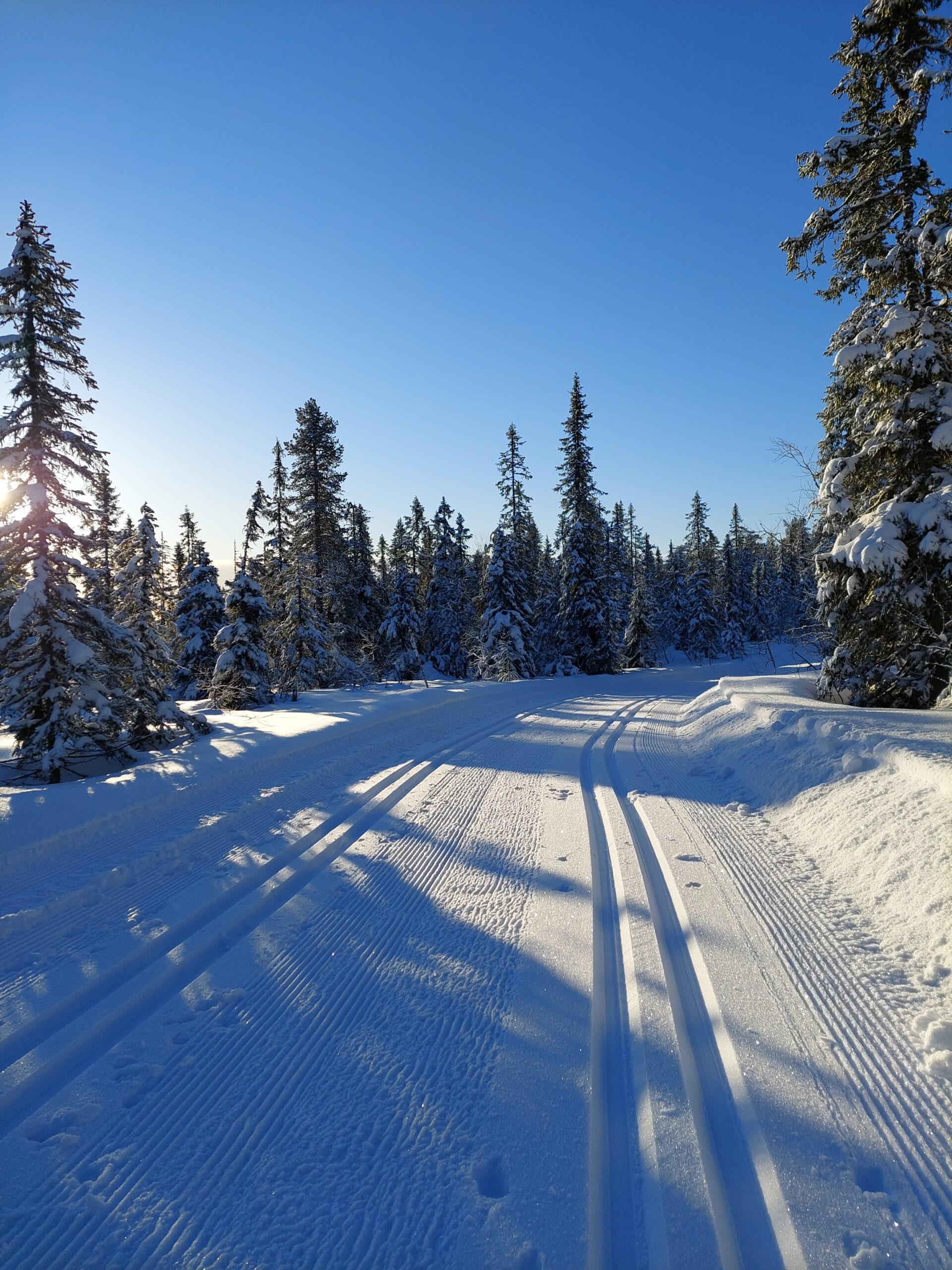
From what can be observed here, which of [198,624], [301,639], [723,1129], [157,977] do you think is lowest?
[723,1129]

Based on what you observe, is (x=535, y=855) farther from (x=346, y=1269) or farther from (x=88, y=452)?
(x=88, y=452)

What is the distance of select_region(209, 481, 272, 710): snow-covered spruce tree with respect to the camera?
18703mm

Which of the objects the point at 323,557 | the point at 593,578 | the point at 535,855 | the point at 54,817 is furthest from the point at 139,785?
the point at 593,578

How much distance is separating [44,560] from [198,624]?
18.4m

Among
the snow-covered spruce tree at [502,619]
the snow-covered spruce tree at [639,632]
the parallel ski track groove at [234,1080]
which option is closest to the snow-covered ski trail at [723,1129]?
the parallel ski track groove at [234,1080]

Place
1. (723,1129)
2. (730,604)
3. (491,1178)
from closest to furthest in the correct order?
1. (491,1178)
2. (723,1129)
3. (730,604)

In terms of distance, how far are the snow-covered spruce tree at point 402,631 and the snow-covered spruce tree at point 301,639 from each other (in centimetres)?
698

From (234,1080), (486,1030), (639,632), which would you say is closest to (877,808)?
(486,1030)

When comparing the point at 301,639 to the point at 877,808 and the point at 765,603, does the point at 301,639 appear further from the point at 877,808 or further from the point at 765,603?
the point at 765,603

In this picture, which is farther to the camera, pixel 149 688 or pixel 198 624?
pixel 198 624

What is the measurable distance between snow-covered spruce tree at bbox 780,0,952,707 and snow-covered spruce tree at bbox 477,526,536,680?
1731cm

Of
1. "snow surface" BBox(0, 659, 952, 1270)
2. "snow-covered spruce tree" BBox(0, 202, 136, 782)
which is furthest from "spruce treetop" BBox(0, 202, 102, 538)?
"snow surface" BBox(0, 659, 952, 1270)

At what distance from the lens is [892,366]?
8.80m

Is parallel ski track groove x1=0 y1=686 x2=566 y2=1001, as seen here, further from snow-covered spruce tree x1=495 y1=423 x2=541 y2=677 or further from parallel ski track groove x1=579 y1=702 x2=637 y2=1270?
snow-covered spruce tree x1=495 y1=423 x2=541 y2=677
